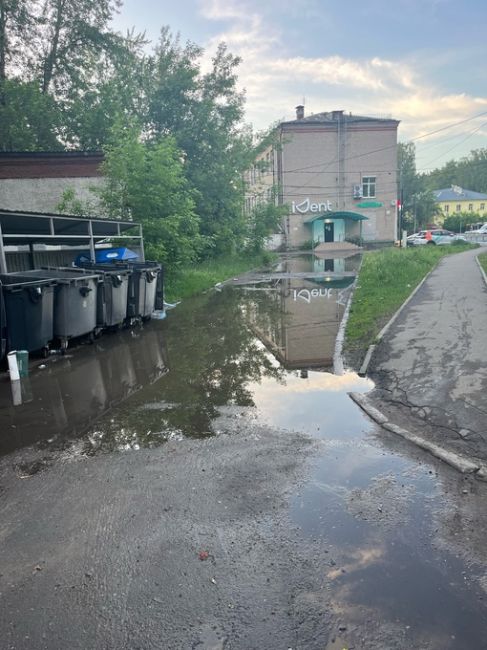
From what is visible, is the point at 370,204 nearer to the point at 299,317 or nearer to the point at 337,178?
the point at 337,178

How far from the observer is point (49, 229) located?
43.0ft

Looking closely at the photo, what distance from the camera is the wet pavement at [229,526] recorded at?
103 inches

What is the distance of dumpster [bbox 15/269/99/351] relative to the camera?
8562 millimetres

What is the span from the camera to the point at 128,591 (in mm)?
2875

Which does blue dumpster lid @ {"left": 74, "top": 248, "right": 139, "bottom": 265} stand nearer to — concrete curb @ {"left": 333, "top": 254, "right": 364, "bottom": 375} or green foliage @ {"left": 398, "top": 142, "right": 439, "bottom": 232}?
concrete curb @ {"left": 333, "top": 254, "right": 364, "bottom": 375}

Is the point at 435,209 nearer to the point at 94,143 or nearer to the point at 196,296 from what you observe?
the point at 94,143

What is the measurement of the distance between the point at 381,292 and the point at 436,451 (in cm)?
1009

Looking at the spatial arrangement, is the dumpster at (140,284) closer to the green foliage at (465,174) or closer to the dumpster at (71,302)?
the dumpster at (71,302)

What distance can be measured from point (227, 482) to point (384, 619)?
1796mm

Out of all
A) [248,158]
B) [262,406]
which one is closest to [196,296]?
[262,406]

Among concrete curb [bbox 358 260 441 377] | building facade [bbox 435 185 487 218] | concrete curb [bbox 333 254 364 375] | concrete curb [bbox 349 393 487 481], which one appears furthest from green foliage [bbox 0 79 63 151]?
building facade [bbox 435 185 487 218]

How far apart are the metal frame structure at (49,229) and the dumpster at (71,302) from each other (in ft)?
3.08

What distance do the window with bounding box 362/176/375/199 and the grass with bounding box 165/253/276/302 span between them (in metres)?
17.0

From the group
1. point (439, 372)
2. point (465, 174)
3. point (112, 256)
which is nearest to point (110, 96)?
point (112, 256)
